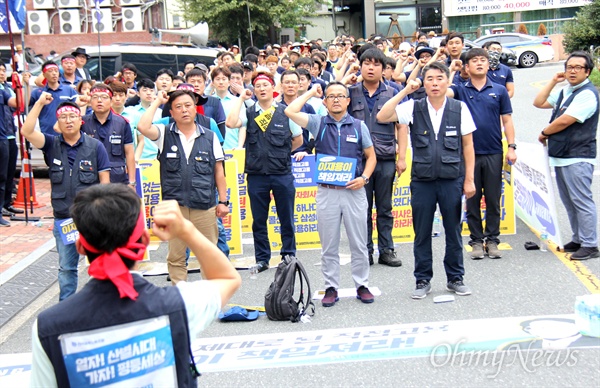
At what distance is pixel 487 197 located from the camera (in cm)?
833

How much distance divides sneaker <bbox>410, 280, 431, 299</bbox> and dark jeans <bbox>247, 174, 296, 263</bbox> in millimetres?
1833

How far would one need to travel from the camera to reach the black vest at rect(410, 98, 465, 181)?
6.88 meters

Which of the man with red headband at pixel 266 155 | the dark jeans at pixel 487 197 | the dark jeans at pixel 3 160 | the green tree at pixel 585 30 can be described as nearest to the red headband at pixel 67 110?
the man with red headband at pixel 266 155

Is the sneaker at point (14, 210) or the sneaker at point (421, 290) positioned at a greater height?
the sneaker at point (14, 210)

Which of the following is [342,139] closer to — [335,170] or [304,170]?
[335,170]

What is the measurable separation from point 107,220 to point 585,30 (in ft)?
87.2

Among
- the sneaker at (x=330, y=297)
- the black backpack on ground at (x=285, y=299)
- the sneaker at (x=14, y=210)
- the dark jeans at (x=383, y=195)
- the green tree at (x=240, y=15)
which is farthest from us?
the green tree at (x=240, y=15)

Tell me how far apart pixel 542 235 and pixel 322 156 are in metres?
3.04

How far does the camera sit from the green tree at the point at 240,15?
1303 inches

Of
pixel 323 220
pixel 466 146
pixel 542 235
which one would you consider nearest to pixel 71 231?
Result: pixel 323 220

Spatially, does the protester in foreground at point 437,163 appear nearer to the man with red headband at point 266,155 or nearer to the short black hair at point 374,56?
the short black hair at point 374,56

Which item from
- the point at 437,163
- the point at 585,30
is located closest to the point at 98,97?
the point at 437,163

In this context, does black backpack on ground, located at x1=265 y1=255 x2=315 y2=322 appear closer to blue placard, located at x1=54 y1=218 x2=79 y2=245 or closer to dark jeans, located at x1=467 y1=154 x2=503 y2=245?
blue placard, located at x1=54 y1=218 x2=79 y2=245

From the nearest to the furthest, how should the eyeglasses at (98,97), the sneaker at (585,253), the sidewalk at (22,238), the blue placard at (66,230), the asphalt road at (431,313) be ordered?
the asphalt road at (431,313), the blue placard at (66,230), the sneaker at (585,253), the eyeglasses at (98,97), the sidewalk at (22,238)
